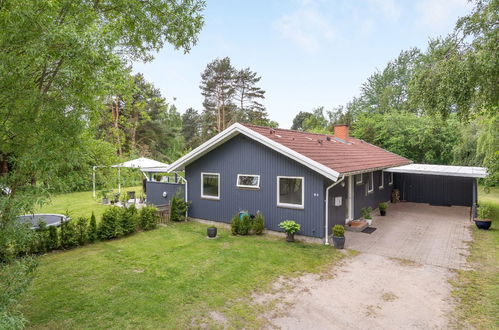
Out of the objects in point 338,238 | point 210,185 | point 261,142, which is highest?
point 261,142

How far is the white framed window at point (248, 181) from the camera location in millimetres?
10584

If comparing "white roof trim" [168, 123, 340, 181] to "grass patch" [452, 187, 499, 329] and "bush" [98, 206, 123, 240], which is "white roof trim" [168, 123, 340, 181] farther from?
"grass patch" [452, 187, 499, 329]

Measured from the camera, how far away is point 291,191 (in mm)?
9891

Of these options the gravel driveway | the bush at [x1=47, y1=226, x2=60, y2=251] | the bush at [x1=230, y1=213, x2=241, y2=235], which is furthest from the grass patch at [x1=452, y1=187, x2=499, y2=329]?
the bush at [x1=47, y1=226, x2=60, y2=251]

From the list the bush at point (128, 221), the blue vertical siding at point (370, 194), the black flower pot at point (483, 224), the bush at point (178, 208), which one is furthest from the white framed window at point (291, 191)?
the black flower pot at point (483, 224)

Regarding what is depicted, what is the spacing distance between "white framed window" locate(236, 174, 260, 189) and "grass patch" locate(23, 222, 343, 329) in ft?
6.02

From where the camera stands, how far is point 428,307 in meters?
5.48

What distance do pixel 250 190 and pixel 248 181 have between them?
13.4 inches

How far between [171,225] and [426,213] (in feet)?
39.2

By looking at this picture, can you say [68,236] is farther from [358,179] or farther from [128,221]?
[358,179]

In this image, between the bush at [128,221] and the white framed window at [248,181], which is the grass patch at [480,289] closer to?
the white framed window at [248,181]

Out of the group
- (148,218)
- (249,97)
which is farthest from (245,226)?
(249,97)

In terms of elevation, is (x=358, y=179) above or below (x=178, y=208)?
above

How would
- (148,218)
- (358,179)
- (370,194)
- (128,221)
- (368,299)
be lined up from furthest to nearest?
1. (370,194)
2. (358,179)
3. (148,218)
4. (128,221)
5. (368,299)
